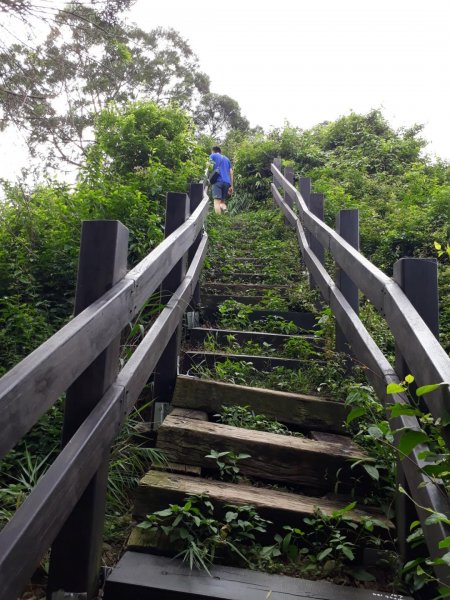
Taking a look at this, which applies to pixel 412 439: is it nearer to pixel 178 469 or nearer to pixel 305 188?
pixel 178 469

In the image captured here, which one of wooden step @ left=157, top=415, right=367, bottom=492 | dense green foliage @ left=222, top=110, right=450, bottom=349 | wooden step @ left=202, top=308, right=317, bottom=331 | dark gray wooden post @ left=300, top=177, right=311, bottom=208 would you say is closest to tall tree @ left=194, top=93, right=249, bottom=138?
dense green foliage @ left=222, top=110, right=450, bottom=349

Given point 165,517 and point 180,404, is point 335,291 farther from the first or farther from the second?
point 165,517

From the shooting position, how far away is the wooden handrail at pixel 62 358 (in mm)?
1332

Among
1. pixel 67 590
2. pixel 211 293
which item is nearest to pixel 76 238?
pixel 211 293

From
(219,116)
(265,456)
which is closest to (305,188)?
(265,456)

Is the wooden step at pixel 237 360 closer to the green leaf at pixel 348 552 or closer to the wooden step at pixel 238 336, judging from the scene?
the wooden step at pixel 238 336

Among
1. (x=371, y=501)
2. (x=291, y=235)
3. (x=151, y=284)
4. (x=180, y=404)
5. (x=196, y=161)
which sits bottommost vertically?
(x=371, y=501)

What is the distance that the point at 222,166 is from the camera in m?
11.9

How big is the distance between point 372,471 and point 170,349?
56.4 inches

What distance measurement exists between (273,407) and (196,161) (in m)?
6.06

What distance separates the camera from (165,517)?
2.52 metres

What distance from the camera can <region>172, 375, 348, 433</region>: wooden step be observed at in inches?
137

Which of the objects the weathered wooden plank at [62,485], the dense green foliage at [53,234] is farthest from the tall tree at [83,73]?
the weathered wooden plank at [62,485]

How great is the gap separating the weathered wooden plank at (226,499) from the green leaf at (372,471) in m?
0.16
